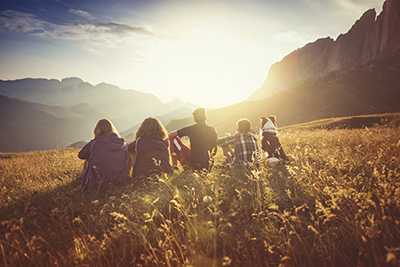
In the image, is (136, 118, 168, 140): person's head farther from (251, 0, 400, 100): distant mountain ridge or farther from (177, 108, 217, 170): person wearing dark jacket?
(251, 0, 400, 100): distant mountain ridge

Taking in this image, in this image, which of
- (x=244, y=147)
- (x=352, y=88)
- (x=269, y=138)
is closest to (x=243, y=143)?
(x=244, y=147)

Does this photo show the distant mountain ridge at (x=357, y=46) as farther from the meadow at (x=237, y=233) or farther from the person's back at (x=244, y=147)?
the meadow at (x=237, y=233)

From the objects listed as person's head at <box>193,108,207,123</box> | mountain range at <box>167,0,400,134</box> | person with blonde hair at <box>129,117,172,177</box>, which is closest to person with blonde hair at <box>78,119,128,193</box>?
person with blonde hair at <box>129,117,172,177</box>

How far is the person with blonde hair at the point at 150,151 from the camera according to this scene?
849cm

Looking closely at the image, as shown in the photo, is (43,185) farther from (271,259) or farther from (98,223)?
(271,259)

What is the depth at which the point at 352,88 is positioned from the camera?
91438 mm

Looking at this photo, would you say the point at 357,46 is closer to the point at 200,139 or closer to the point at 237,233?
the point at 200,139

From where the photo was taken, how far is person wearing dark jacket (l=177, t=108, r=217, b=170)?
379 inches

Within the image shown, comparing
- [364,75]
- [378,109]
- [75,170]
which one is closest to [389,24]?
[364,75]

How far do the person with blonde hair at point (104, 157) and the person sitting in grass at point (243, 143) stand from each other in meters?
3.01

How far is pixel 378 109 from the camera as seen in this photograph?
270 ft

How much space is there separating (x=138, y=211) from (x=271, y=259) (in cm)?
261

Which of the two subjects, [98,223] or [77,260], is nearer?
[77,260]

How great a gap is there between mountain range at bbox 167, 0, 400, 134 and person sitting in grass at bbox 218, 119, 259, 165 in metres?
73.7
